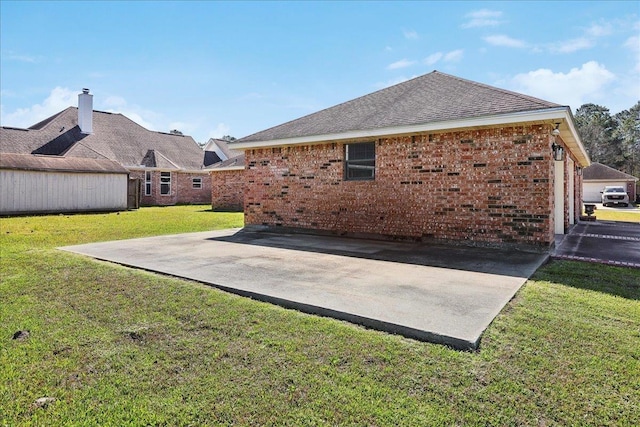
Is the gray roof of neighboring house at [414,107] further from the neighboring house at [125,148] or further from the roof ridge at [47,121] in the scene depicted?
the roof ridge at [47,121]

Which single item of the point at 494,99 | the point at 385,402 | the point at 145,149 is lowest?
the point at 385,402

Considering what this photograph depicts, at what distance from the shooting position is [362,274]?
206 inches

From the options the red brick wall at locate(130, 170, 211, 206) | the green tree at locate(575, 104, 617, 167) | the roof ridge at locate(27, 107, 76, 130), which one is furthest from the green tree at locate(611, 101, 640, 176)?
the roof ridge at locate(27, 107, 76, 130)

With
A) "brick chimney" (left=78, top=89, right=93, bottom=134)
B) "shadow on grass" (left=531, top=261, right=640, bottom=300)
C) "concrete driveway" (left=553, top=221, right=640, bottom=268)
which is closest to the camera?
"shadow on grass" (left=531, top=261, right=640, bottom=300)

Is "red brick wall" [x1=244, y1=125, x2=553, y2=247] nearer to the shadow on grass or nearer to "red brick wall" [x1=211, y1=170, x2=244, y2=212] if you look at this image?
the shadow on grass

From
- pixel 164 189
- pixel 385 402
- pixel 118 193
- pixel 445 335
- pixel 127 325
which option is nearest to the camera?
pixel 385 402

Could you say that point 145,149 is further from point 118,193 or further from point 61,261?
point 61,261

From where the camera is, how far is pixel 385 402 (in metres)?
2.21

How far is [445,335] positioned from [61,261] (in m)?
6.40

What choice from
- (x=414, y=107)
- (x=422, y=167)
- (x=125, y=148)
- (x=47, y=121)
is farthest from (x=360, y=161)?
(x=47, y=121)

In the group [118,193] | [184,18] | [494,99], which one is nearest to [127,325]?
[494,99]

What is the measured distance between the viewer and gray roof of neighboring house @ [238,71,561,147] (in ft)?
24.5

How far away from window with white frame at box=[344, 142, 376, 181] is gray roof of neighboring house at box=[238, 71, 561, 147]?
0.60 meters

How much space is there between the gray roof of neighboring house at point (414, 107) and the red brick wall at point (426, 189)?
0.47m
